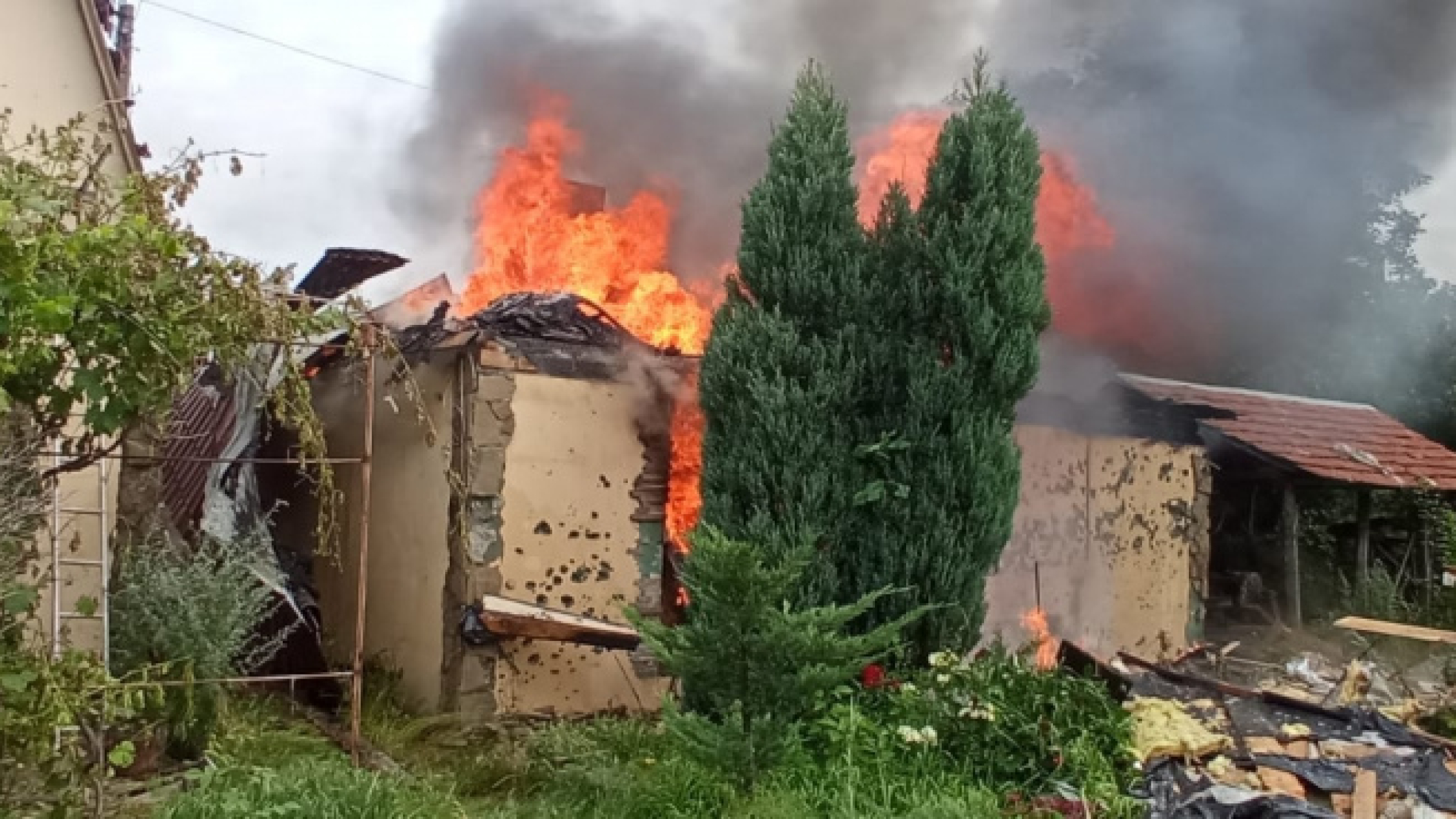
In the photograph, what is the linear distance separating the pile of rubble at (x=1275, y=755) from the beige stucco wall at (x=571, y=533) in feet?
11.8

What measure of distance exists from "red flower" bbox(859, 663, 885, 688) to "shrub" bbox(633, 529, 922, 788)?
0.73 meters

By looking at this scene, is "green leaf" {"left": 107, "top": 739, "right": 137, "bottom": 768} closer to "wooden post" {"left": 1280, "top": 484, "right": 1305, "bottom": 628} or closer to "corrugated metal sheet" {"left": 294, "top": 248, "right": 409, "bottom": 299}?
"corrugated metal sheet" {"left": 294, "top": 248, "right": 409, "bottom": 299}

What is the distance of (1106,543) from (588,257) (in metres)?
5.69

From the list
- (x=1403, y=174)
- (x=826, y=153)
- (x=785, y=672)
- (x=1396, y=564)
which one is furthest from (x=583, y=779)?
(x=1403, y=174)

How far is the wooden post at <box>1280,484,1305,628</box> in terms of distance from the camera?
14508 mm

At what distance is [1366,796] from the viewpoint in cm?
611

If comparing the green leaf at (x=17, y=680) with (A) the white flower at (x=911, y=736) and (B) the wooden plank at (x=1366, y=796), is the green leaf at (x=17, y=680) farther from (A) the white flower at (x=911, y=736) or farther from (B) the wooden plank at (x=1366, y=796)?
(B) the wooden plank at (x=1366, y=796)

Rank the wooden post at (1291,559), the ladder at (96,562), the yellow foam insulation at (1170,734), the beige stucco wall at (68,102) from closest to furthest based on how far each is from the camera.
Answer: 1. the yellow foam insulation at (1170,734)
2. the ladder at (96,562)
3. the beige stucco wall at (68,102)
4. the wooden post at (1291,559)

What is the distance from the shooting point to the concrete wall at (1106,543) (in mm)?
10805

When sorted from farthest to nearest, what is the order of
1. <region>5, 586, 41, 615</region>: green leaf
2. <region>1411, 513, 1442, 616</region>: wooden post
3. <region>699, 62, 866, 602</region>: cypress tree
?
<region>1411, 513, 1442, 616</region>: wooden post, <region>699, 62, 866, 602</region>: cypress tree, <region>5, 586, 41, 615</region>: green leaf

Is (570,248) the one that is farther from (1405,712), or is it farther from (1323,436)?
(1323,436)

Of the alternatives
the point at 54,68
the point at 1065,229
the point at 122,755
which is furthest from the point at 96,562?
the point at 1065,229

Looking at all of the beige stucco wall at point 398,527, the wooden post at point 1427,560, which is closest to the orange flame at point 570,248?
the beige stucco wall at point 398,527

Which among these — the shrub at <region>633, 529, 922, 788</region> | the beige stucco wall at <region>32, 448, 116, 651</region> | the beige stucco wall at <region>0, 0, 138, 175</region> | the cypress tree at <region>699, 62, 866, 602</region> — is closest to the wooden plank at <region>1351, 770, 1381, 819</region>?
the shrub at <region>633, 529, 922, 788</region>
